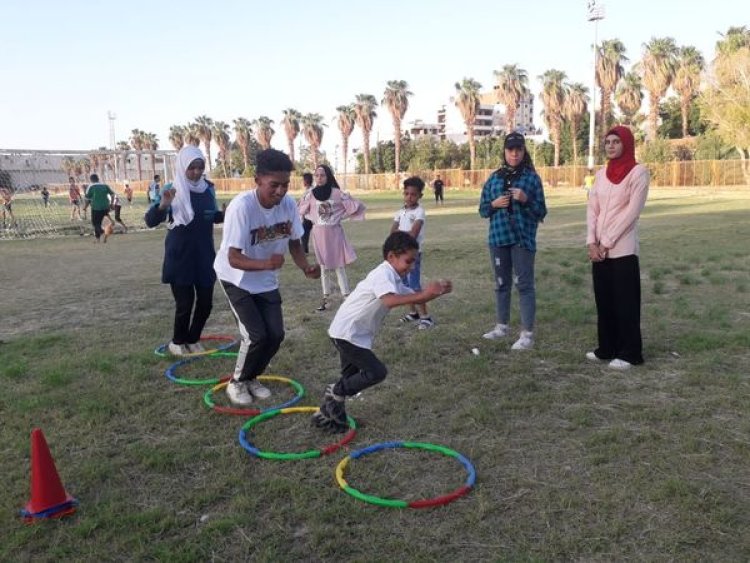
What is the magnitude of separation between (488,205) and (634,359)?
7.14 ft

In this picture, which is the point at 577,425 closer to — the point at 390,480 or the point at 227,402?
the point at 390,480

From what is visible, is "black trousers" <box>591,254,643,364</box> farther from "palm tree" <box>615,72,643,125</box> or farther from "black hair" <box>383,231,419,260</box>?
"palm tree" <box>615,72,643,125</box>

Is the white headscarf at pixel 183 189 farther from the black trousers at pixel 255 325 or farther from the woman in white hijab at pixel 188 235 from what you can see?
the black trousers at pixel 255 325

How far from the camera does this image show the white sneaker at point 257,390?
17.7 ft

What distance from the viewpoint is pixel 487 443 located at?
439 centimetres

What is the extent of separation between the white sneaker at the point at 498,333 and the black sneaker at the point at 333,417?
275 centimetres

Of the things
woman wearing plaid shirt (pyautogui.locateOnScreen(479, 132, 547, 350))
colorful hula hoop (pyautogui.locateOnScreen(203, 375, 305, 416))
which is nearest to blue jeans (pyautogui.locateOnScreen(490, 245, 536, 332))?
woman wearing plaid shirt (pyautogui.locateOnScreen(479, 132, 547, 350))

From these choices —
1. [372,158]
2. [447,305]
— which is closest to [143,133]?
[372,158]

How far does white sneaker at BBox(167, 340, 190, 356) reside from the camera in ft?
21.8

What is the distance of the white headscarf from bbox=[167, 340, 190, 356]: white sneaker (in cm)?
132

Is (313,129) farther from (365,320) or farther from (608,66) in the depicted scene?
(365,320)

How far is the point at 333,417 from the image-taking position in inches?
185

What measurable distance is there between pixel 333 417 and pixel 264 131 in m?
95.8

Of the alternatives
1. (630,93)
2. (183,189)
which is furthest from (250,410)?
(630,93)
